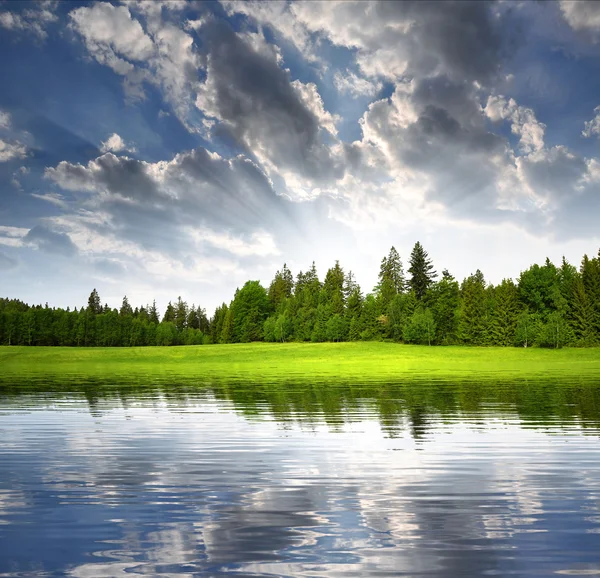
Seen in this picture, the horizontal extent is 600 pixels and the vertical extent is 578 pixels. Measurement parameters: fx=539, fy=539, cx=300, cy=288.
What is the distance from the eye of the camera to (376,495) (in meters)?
9.09

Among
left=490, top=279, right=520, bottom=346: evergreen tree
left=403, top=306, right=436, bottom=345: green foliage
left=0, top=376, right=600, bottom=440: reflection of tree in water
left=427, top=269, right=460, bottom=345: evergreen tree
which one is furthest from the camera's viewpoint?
left=427, top=269, right=460, bottom=345: evergreen tree

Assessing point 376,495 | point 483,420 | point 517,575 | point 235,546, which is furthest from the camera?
point 483,420

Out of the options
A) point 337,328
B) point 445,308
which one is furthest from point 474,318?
point 337,328

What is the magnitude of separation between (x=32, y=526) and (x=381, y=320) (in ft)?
405

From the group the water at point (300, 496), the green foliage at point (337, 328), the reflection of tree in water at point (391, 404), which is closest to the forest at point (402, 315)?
the green foliage at point (337, 328)

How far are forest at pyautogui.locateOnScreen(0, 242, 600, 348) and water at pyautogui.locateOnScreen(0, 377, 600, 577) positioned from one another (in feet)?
320

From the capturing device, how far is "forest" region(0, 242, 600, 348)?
368 feet

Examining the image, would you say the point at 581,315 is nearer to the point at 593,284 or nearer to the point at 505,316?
the point at 593,284

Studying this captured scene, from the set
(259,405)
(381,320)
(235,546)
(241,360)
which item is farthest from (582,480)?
(381,320)

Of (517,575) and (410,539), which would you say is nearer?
(517,575)

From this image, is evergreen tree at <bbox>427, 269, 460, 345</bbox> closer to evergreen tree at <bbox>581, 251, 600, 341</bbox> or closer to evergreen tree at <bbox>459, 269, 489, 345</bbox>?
evergreen tree at <bbox>459, 269, 489, 345</bbox>

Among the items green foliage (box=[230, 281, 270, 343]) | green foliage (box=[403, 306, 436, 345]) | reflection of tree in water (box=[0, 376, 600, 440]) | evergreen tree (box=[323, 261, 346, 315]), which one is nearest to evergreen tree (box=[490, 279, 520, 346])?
green foliage (box=[403, 306, 436, 345])

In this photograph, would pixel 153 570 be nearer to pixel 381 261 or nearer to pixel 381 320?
pixel 381 320

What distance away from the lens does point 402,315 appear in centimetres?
12225
